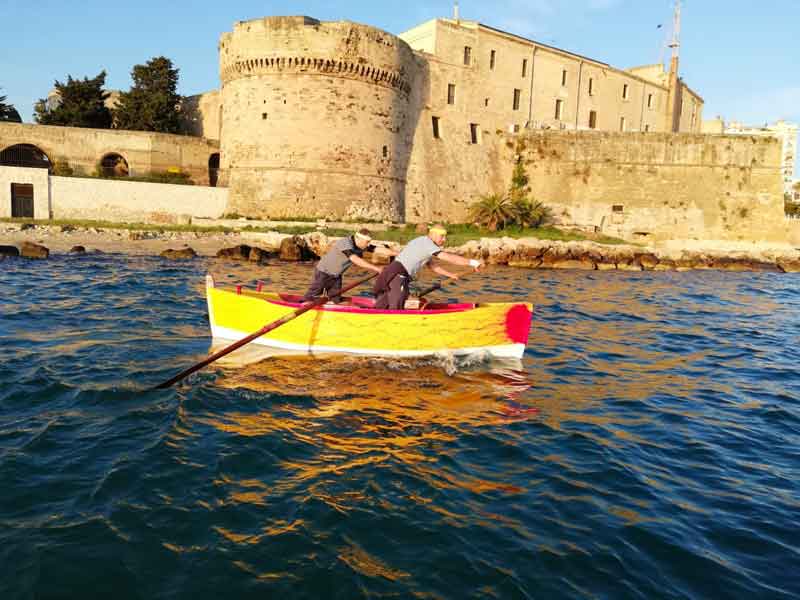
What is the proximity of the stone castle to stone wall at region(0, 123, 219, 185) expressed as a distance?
61 mm

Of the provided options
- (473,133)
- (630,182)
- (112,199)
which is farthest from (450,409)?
(473,133)

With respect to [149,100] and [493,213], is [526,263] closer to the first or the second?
[493,213]

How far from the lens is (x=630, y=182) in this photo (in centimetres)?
3219

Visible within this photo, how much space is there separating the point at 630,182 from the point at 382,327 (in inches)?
1106

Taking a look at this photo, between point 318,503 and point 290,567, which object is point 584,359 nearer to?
point 318,503

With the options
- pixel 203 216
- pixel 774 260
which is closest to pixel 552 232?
pixel 774 260

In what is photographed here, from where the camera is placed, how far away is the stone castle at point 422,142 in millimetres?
26906

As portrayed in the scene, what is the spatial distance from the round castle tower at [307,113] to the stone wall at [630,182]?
14.3ft

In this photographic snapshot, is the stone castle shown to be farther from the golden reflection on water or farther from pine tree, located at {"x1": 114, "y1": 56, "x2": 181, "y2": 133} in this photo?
the golden reflection on water

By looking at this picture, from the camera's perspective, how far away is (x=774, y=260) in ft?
89.9

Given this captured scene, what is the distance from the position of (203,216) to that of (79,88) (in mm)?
11171

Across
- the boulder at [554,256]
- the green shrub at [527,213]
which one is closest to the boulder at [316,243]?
the boulder at [554,256]

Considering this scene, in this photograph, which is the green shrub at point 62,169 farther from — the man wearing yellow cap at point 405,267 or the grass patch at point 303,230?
the man wearing yellow cap at point 405,267

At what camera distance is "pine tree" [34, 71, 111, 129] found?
3091 centimetres
